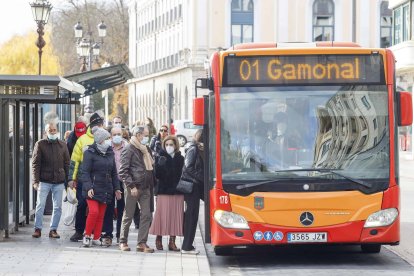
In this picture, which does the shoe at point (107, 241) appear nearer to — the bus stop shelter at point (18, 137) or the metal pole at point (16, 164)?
the bus stop shelter at point (18, 137)

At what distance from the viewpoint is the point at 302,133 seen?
1597 cm

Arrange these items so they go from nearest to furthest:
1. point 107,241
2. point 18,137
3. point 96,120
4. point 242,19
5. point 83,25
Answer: point 107,241 < point 96,120 < point 18,137 < point 242,19 < point 83,25

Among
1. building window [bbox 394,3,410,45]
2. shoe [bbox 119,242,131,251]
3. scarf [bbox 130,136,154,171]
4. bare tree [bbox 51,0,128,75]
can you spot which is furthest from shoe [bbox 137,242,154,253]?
bare tree [bbox 51,0,128,75]

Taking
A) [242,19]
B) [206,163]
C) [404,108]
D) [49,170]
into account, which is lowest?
[49,170]

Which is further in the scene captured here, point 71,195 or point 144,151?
point 71,195

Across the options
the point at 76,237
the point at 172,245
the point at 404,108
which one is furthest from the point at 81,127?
the point at 404,108

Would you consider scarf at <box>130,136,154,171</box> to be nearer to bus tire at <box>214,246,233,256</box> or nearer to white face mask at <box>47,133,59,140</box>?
bus tire at <box>214,246,233,256</box>

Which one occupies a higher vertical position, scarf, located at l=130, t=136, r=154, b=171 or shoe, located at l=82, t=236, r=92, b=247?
scarf, located at l=130, t=136, r=154, b=171

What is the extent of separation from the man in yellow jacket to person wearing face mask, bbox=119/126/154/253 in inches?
56.1

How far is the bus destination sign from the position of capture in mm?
16188

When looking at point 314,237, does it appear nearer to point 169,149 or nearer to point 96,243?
point 169,149

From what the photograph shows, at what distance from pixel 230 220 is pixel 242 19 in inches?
3040

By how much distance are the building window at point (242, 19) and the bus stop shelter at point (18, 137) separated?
71731 millimetres

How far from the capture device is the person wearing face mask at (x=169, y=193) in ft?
56.7
